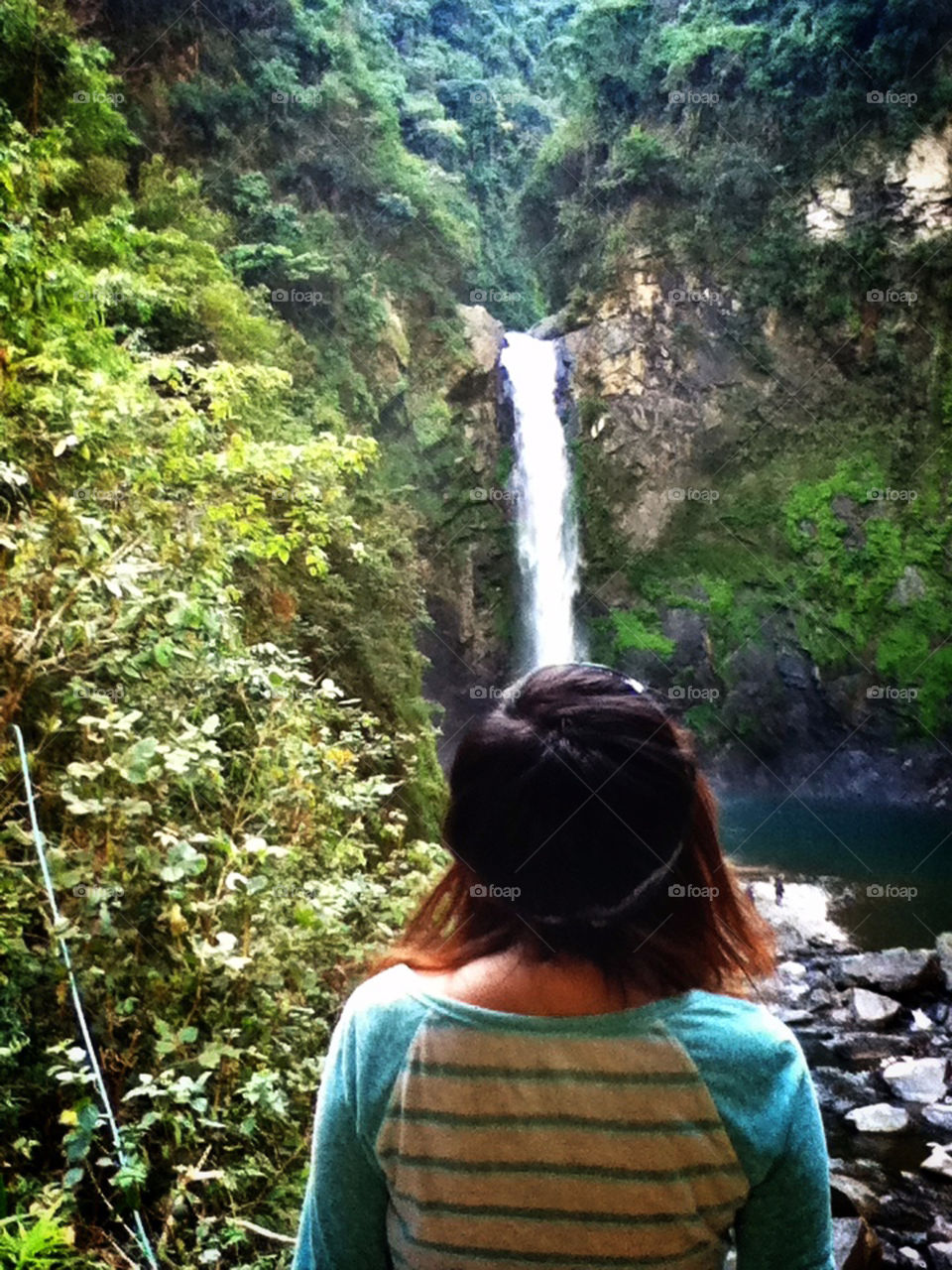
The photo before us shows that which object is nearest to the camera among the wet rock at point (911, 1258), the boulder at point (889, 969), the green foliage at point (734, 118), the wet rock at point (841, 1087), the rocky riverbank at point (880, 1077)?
the wet rock at point (911, 1258)

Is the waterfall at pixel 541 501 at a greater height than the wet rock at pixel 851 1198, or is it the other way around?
the waterfall at pixel 541 501

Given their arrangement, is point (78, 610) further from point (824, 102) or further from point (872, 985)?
point (824, 102)

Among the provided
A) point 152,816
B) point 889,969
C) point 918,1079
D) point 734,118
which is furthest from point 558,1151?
point 734,118

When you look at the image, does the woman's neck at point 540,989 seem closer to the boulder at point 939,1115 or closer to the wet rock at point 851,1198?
the wet rock at point 851,1198

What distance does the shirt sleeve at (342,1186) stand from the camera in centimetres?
81

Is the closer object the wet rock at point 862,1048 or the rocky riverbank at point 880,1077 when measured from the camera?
the rocky riverbank at point 880,1077

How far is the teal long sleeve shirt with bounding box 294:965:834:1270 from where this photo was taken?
0.75 meters

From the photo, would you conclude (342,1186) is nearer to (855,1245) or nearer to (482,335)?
(855,1245)

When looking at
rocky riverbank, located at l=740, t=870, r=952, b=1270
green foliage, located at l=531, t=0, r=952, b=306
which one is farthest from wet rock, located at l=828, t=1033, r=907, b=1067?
green foliage, located at l=531, t=0, r=952, b=306

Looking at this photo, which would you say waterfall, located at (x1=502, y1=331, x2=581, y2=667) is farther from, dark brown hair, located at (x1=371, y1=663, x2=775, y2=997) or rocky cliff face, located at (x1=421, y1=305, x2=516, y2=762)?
dark brown hair, located at (x1=371, y1=663, x2=775, y2=997)

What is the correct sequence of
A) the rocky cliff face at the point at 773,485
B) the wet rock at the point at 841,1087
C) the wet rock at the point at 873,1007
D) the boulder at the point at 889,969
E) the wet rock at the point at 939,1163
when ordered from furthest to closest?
the rocky cliff face at the point at 773,485, the boulder at the point at 889,969, the wet rock at the point at 873,1007, the wet rock at the point at 841,1087, the wet rock at the point at 939,1163

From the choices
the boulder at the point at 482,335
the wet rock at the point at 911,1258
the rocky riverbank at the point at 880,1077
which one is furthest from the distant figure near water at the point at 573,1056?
the boulder at the point at 482,335

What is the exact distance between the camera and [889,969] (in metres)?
6.75

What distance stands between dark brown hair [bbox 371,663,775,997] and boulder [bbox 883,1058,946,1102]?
5265 millimetres
